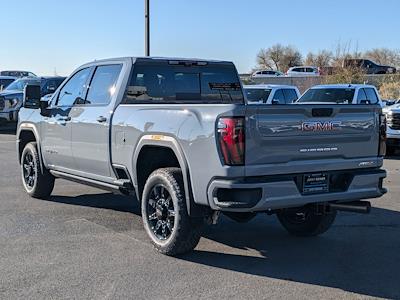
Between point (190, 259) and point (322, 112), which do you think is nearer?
point (322, 112)

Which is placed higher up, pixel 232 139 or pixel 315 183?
pixel 232 139

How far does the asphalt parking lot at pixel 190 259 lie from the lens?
193 inches

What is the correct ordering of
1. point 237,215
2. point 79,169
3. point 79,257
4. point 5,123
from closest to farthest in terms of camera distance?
point 79,257, point 237,215, point 79,169, point 5,123

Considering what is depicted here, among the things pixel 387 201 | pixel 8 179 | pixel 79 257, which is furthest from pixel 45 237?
pixel 387 201

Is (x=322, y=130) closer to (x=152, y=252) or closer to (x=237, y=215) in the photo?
(x=237, y=215)

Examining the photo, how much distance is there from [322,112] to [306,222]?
5.54ft

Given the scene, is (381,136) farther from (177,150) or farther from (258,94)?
(258,94)

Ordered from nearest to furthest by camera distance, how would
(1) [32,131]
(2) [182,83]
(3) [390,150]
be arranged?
1. (2) [182,83]
2. (1) [32,131]
3. (3) [390,150]

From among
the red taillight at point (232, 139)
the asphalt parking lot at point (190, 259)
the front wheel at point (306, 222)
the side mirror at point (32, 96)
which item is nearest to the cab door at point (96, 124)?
the asphalt parking lot at point (190, 259)

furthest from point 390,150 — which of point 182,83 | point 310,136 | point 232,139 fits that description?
point 232,139

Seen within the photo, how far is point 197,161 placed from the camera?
532cm

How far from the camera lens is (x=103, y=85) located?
7.18 meters

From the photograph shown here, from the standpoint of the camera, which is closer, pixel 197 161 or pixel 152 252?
pixel 197 161

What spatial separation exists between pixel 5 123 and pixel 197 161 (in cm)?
1773
